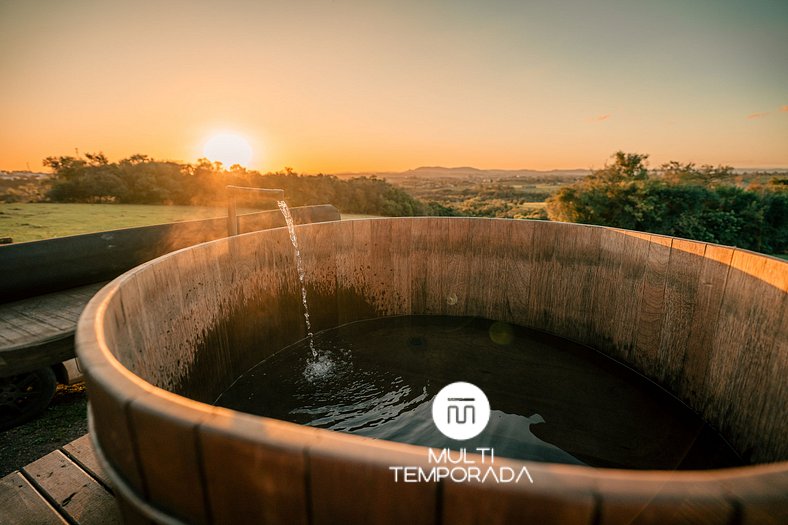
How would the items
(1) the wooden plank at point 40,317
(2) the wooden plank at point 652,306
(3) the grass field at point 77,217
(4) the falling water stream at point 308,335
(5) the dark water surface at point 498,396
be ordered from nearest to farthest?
(5) the dark water surface at point 498,396 → (1) the wooden plank at point 40,317 → (2) the wooden plank at point 652,306 → (4) the falling water stream at point 308,335 → (3) the grass field at point 77,217

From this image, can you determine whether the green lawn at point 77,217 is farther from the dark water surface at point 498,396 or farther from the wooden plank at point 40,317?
the dark water surface at point 498,396

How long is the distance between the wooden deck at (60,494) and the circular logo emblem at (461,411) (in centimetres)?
177

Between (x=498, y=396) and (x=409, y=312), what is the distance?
1.65 meters

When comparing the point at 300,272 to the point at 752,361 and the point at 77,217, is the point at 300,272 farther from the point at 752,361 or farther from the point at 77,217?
the point at 77,217

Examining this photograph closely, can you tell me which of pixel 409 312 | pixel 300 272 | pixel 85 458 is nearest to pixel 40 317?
pixel 85 458

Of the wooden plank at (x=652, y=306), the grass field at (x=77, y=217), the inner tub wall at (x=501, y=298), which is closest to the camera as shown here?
the inner tub wall at (x=501, y=298)

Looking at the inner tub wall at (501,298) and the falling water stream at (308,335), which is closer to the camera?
the inner tub wall at (501,298)

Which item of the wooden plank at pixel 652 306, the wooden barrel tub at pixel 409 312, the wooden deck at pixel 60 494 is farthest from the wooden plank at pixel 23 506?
the wooden plank at pixel 652 306

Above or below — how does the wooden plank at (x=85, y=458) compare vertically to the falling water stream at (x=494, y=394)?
above

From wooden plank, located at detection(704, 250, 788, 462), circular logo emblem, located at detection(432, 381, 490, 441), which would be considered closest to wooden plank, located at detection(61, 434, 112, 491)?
circular logo emblem, located at detection(432, 381, 490, 441)

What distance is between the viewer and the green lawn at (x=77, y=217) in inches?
209

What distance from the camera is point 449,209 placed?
1590 centimetres

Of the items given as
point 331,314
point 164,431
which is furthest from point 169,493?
point 331,314

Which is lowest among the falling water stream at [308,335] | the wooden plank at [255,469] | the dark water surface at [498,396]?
the dark water surface at [498,396]
